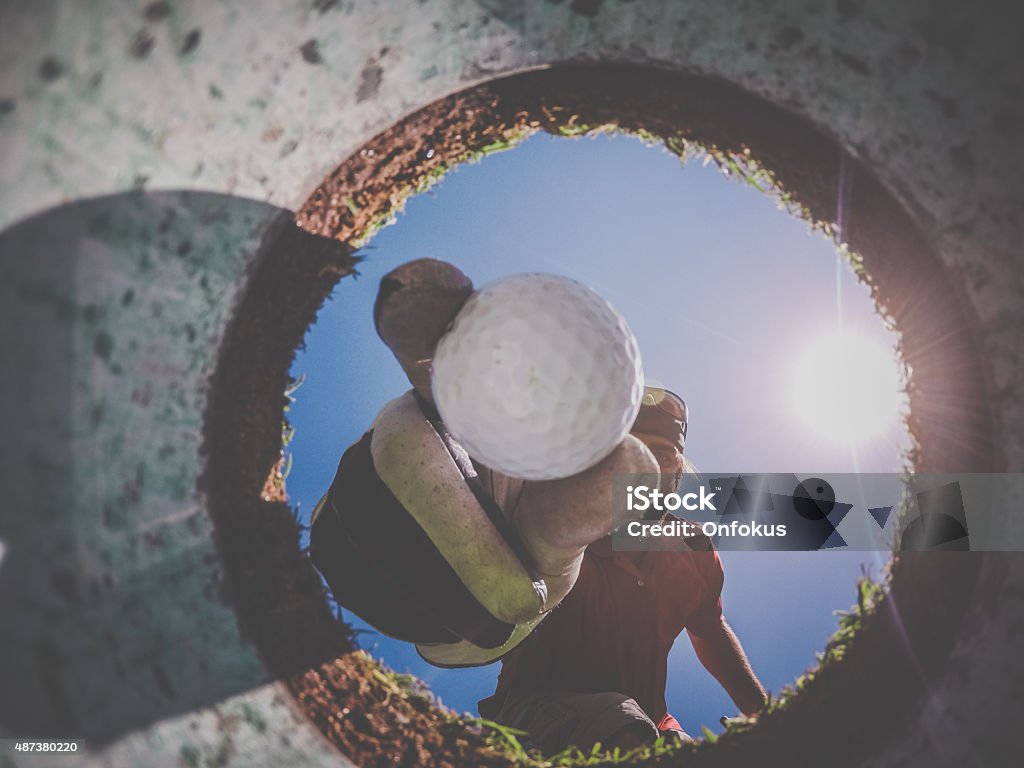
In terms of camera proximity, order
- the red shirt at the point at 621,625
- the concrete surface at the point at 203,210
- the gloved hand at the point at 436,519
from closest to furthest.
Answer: the concrete surface at the point at 203,210
the gloved hand at the point at 436,519
the red shirt at the point at 621,625

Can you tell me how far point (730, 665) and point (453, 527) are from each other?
1.50 meters

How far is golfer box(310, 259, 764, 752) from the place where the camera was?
0.99 m

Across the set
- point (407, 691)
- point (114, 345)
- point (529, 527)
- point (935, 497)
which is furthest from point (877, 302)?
point (114, 345)

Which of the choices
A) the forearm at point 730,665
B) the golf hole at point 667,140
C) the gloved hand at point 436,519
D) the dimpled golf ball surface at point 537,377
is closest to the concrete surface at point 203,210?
the golf hole at point 667,140

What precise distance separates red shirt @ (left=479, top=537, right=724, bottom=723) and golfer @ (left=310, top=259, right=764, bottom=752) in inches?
7.2

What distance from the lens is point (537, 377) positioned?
0.82m

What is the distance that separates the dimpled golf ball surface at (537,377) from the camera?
2.70ft

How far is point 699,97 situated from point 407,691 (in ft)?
4.61

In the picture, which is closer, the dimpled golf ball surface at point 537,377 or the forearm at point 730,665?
the dimpled golf ball surface at point 537,377

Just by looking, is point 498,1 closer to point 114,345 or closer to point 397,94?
point 397,94

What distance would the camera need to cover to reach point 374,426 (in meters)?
1.29

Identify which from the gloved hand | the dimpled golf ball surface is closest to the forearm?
the gloved hand

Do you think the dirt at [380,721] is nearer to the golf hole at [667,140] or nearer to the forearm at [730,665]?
the golf hole at [667,140]

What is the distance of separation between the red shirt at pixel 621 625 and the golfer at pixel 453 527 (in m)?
0.18
